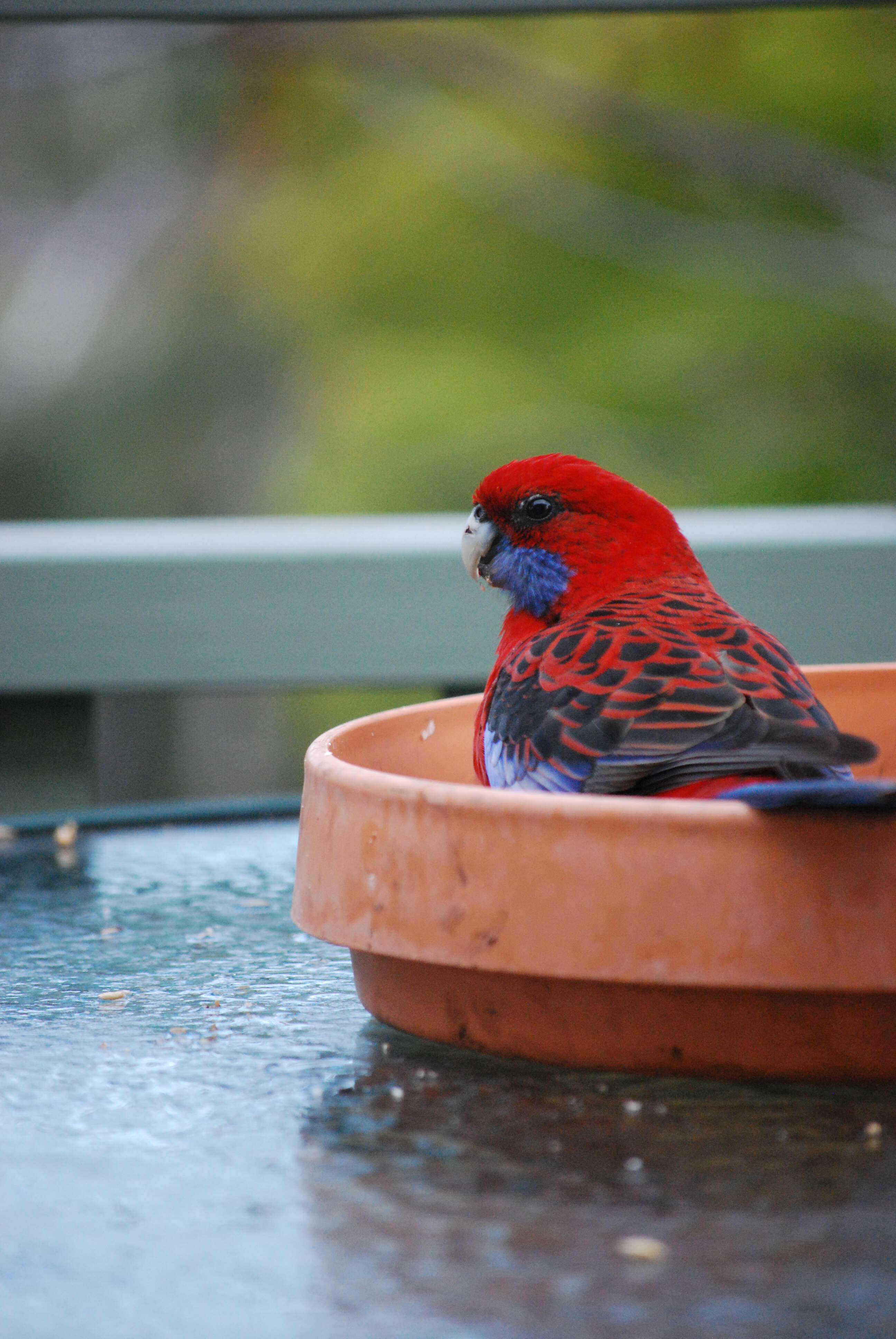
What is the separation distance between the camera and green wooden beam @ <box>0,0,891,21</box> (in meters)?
1.65

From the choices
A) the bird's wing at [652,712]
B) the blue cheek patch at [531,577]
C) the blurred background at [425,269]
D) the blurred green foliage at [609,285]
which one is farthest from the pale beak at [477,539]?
the blurred green foliage at [609,285]

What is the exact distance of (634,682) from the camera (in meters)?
1.01

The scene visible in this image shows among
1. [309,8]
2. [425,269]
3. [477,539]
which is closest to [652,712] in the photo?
[477,539]

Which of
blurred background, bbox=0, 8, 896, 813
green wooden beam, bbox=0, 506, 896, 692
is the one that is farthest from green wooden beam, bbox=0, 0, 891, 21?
blurred background, bbox=0, 8, 896, 813

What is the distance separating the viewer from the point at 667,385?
6.54 metres

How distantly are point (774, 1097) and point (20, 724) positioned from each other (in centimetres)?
179

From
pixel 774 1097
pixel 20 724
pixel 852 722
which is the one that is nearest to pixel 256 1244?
pixel 774 1097

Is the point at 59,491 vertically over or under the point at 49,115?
under

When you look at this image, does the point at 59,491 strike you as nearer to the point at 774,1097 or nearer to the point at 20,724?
the point at 20,724

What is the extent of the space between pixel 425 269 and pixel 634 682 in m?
6.77

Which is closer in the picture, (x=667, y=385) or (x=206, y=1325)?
(x=206, y=1325)

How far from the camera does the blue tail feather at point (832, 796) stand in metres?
0.70

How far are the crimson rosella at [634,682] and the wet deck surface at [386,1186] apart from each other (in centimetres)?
18

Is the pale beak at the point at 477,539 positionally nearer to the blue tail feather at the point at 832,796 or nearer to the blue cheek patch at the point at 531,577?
the blue cheek patch at the point at 531,577
